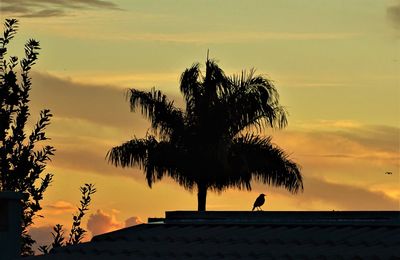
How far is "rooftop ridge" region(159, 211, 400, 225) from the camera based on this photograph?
20891mm

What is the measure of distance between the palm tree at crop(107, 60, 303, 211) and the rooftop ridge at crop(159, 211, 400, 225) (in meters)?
23.5

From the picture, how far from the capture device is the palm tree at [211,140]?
47844 mm

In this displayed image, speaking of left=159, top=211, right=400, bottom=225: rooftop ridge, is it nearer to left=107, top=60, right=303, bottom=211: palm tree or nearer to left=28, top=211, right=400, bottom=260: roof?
left=28, top=211, right=400, bottom=260: roof

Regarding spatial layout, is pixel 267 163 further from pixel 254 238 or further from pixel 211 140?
pixel 254 238

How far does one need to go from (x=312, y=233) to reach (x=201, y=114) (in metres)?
28.7

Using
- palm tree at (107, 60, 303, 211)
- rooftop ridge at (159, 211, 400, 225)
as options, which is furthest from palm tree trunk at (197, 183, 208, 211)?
rooftop ridge at (159, 211, 400, 225)

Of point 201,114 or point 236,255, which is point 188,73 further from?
point 236,255

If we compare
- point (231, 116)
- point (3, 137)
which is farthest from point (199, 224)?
point (231, 116)

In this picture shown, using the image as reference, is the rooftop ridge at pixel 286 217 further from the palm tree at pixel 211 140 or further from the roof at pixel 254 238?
the palm tree at pixel 211 140

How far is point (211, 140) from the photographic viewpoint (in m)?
48.0

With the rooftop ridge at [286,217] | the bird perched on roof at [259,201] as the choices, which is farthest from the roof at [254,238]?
the bird perched on roof at [259,201]

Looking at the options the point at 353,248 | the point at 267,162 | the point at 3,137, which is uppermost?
the point at 267,162

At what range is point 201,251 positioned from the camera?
19.8 meters

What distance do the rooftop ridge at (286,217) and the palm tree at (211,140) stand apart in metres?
23.5
